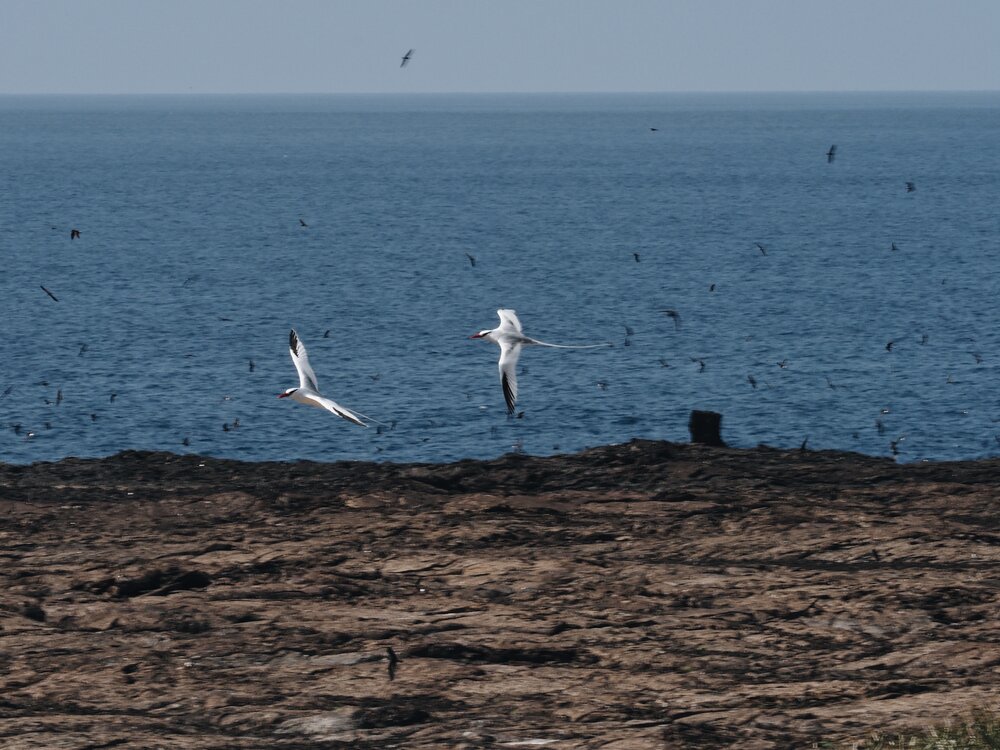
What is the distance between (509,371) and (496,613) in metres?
12.2

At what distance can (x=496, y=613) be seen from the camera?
17.5 meters

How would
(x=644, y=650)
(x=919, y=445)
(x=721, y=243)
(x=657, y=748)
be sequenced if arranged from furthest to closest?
(x=721, y=243) → (x=919, y=445) → (x=644, y=650) → (x=657, y=748)

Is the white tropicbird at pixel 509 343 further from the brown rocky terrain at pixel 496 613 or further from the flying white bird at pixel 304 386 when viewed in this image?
the brown rocky terrain at pixel 496 613

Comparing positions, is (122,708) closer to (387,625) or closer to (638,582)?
(387,625)

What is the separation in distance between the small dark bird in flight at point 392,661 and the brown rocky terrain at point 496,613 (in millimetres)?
67

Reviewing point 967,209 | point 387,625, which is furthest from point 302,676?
point 967,209

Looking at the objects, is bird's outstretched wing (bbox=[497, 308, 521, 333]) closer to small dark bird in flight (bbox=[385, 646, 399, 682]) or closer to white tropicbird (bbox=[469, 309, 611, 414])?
white tropicbird (bbox=[469, 309, 611, 414])

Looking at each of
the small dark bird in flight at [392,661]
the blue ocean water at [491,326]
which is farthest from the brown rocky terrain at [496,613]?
the blue ocean water at [491,326]

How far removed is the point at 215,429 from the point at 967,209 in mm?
109388

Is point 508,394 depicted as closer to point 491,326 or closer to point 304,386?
point 304,386

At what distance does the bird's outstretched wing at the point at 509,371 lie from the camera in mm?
28328

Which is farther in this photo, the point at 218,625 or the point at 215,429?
the point at 215,429

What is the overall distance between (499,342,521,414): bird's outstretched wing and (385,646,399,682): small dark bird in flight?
1159cm

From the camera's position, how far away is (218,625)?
17.2 meters
